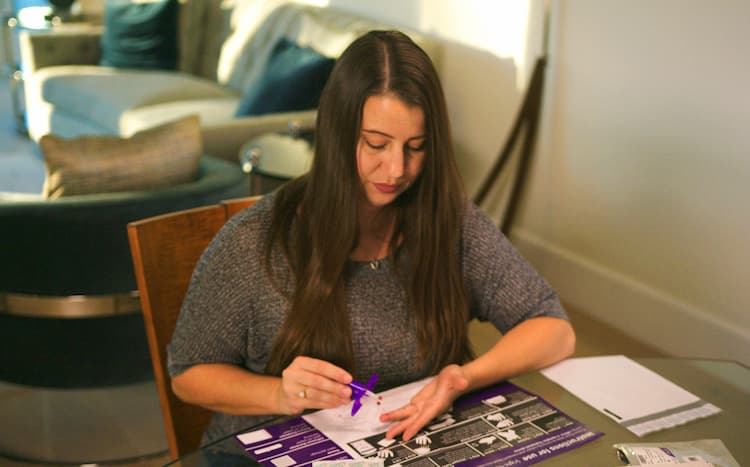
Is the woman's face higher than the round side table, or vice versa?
the woman's face

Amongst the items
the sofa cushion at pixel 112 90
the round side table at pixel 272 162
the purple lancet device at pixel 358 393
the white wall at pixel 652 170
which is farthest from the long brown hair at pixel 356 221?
the sofa cushion at pixel 112 90

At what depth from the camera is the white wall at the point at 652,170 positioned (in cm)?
283

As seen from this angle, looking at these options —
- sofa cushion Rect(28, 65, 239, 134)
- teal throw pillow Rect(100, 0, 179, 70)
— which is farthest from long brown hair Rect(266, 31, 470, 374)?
teal throw pillow Rect(100, 0, 179, 70)

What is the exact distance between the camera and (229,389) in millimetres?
1396

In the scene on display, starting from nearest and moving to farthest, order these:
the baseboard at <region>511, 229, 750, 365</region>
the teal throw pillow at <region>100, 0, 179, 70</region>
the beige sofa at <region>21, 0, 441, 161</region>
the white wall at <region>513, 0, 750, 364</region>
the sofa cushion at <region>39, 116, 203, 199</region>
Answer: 1. the sofa cushion at <region>39, 116, 203, 199</region>
2. the white wall at <region>513, 0, 750, 364</region>
3. the baseboard at <region>511, 229, 750, 365</region>
4. the beige sofa at <region>21, 0, 441, 161</region>
5. the teal throw pillow at <region>100, 0, 179, 70</region>

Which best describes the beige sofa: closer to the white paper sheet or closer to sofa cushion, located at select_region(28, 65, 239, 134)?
sofa cushion, located at select_region(28, 65, 239, 134)

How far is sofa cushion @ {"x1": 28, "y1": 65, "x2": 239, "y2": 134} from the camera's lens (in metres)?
4.45

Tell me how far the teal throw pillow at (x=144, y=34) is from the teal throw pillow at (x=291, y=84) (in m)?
1.30

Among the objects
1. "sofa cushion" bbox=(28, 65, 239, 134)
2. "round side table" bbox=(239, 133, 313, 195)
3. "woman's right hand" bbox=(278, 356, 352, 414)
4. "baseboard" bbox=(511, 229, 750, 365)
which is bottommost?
"baseboard" bbox=(511, 229, 750, 365)

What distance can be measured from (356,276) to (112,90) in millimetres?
3447

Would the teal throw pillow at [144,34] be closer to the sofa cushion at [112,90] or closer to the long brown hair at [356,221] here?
the sofa cushion at [112,90]

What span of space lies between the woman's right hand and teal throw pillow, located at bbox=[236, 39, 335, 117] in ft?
8.26

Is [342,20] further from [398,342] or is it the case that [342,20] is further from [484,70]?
[398,342]

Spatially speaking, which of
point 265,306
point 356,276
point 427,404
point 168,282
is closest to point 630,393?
point 427,404
